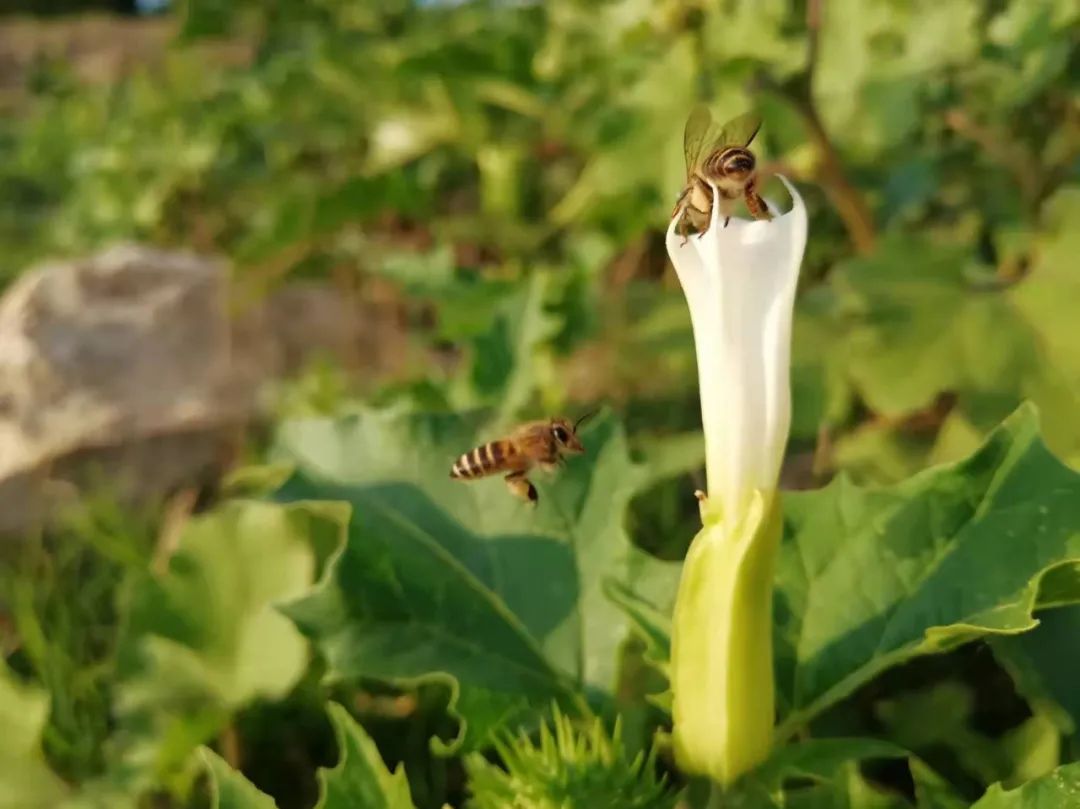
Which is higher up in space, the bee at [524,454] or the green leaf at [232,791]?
the bee at [524,454]

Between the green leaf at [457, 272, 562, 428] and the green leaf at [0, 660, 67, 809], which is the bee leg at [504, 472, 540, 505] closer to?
the green leaf at [457, 272, 562, 428]

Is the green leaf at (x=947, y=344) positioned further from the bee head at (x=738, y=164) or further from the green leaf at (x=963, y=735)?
the bee head at (x=738, y=164)

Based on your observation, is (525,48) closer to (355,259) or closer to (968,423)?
(355,259)

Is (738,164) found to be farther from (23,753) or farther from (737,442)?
(23,753)

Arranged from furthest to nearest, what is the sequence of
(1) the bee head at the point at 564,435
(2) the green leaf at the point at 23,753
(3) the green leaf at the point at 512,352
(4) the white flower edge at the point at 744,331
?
1. (3) the green leaf at the point at 512,352
2. (2) the green leaf at the point at 23,753
3. (1) the bee head at the point at 564,435
4. (4) the white flower edge at the point at 744,331

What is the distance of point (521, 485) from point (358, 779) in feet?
0.81

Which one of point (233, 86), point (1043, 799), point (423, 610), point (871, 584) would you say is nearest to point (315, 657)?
point (423, 610)

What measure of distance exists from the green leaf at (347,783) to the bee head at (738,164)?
1.17 ft

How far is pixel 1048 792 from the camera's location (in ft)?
1.79

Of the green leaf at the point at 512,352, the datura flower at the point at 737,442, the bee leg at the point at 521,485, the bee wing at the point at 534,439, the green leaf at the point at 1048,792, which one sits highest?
the datura flower at the point at 737,442

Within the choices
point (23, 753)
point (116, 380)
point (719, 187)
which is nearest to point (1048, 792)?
point (719, 187)

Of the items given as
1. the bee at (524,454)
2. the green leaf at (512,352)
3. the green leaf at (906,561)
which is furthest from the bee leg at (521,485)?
the green leaf at (512,352)

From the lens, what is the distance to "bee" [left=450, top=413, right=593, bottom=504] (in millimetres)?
762

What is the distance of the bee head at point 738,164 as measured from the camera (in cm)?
59
